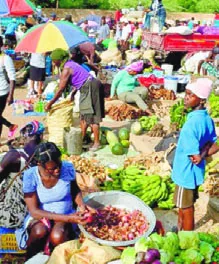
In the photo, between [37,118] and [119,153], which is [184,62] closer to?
[37,118]

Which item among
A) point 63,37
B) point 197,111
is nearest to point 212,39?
point 63,37

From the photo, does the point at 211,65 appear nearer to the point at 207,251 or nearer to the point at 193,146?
the point at 193,146

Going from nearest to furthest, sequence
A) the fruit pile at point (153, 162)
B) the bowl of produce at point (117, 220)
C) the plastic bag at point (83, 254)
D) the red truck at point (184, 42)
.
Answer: the plastic bag at point (83, 254) → the bowl of produce at point (117, 220) → the fruit pile at point (153, 162) → the red truck at point (184, 42)

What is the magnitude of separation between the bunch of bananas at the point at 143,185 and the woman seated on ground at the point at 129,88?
12.1ft

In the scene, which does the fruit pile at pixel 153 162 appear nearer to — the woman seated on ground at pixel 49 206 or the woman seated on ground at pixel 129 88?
the woman seated on ground at pixel 49 206

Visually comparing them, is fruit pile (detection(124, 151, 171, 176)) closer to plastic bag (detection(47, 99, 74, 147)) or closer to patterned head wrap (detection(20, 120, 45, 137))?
plastic bag (detection(47, 99, 74, 147))

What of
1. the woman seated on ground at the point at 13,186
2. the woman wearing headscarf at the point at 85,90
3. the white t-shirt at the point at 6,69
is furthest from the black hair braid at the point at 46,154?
the white t-shirt at the point at 6,69

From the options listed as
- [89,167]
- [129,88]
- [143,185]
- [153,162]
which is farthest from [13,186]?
[129,88]

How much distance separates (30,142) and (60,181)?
1.99 ft

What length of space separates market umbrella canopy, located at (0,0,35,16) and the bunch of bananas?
6827 millimetres

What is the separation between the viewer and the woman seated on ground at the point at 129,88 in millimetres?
9656

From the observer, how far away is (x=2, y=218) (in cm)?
426

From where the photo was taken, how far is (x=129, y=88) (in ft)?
32.7

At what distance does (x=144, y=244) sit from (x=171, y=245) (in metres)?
0.25
